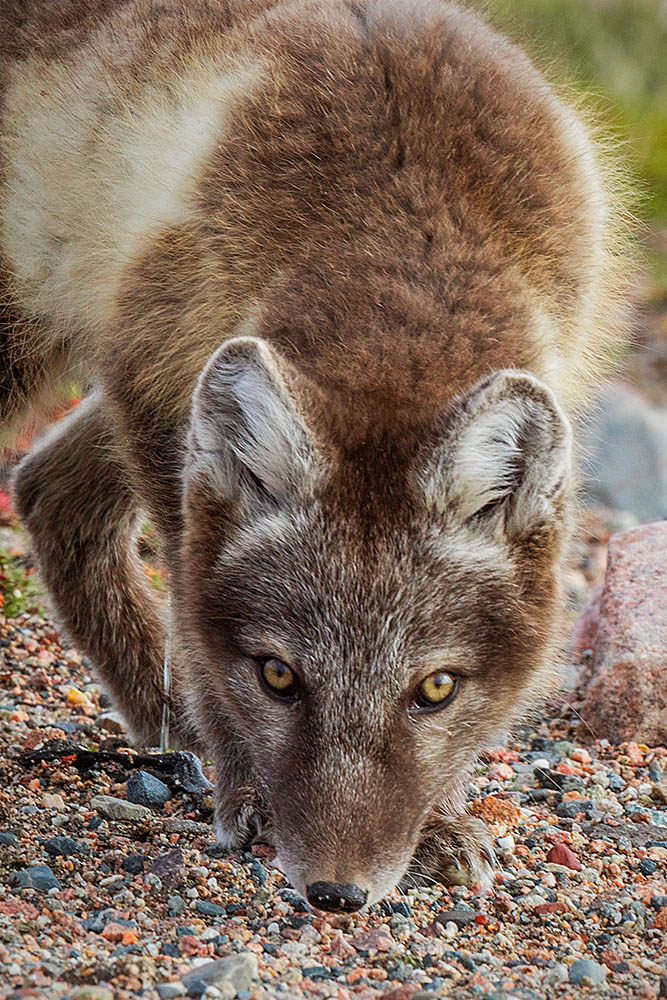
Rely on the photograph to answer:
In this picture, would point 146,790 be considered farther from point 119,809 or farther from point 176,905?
point 176,905

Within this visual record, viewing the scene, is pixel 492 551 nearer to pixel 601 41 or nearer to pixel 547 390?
pixel 547 390

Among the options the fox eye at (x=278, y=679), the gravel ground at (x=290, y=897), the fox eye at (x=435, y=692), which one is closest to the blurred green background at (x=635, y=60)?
the gravel ground at (x=290, y=897)

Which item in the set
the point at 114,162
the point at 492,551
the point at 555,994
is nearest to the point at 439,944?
the point at 555,994

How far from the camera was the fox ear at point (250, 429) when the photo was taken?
338 centimetres

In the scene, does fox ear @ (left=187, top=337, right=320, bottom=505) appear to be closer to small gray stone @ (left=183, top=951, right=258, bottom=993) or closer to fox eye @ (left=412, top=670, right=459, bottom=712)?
fox eye @ (left=412, top=670, right=459, bottom=712)

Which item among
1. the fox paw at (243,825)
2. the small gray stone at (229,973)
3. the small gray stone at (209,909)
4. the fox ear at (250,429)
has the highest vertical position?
the fox ear at (250,429)

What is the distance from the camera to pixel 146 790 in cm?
450

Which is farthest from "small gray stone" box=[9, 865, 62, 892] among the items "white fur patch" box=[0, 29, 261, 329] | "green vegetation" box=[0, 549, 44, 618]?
"green vegetation" box=[0, 549, 44, 618]

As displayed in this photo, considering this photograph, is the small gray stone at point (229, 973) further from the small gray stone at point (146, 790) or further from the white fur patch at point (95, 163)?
the white fur patch at point (95, 163)

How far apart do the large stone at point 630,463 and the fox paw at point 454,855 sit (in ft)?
15.0

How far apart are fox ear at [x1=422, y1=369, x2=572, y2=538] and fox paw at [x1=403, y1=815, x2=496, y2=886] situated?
1.07 m

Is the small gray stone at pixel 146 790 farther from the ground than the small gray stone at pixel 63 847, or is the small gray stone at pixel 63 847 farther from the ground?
the small gray stone at pixel 63 847

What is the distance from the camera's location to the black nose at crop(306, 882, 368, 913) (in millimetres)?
3336

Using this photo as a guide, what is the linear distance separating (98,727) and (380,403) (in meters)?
2.56
